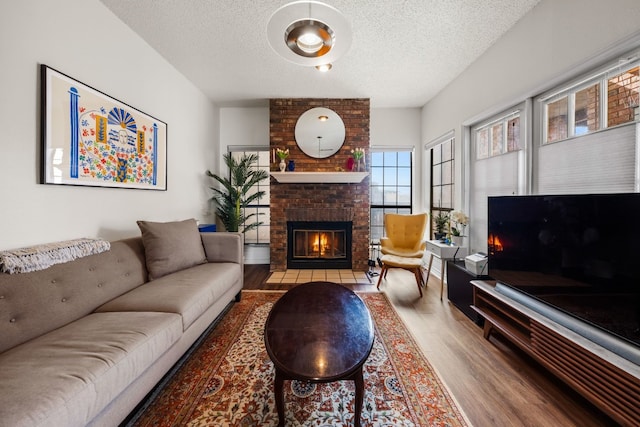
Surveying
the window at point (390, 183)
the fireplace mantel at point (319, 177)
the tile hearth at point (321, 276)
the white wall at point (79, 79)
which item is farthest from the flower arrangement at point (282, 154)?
the tile hearth at point (321, 276)

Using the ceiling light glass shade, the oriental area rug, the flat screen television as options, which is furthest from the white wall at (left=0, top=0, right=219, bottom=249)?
the flat screen television

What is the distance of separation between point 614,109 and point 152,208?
150 inches

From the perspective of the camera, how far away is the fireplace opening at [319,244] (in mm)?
4051

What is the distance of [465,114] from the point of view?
304 centimetres

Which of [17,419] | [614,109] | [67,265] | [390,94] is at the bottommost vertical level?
[17,419]

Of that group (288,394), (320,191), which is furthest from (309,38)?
(320,191)

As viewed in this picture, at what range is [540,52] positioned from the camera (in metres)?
1.99

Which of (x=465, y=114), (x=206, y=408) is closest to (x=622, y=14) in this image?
(x=465, y=114)

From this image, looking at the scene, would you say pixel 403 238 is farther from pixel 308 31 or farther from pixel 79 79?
pixel 79 79

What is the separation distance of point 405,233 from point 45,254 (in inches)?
135

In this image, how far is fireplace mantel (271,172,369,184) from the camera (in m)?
3.76

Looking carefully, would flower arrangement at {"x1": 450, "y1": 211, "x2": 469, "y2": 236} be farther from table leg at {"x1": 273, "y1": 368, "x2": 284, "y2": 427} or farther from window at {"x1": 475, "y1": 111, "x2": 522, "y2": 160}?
table leg at {"x1": 273, "y1": 368, "x2": 284, "y2": 427}

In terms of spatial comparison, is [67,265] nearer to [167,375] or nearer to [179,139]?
[167,375]

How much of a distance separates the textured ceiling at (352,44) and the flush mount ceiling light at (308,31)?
2.39 ft
